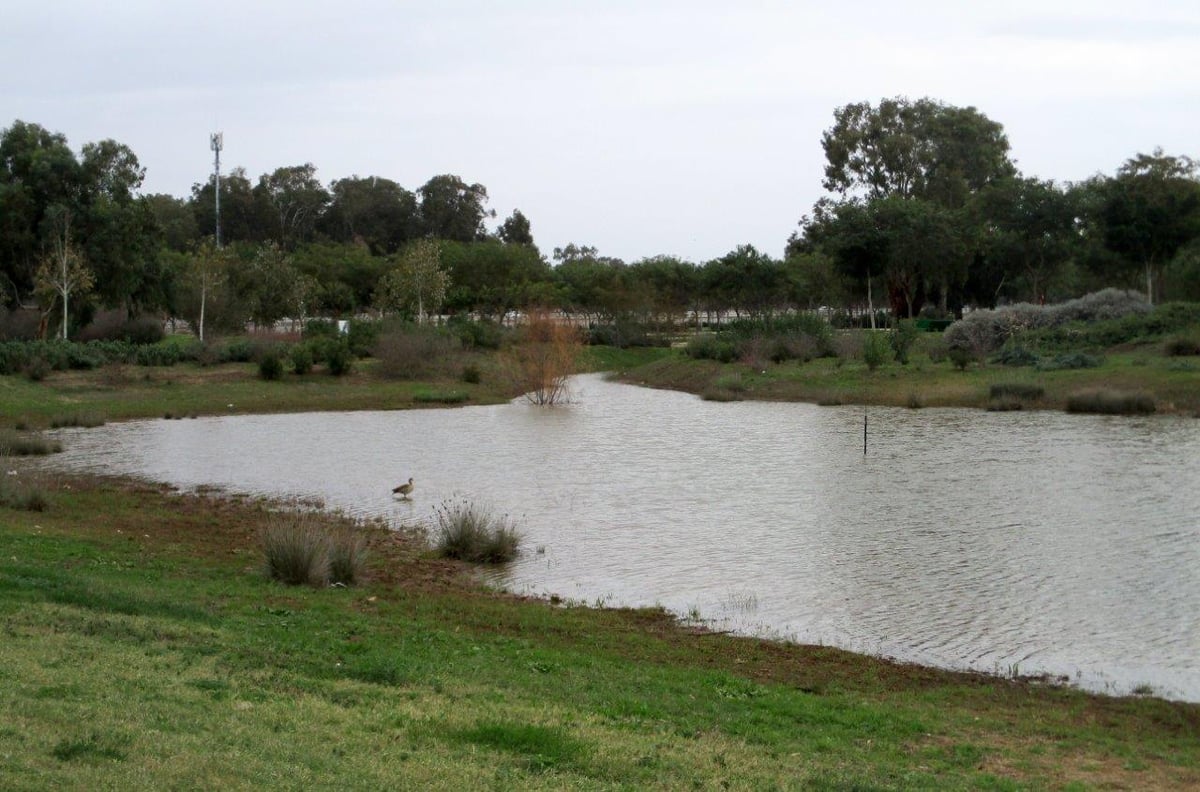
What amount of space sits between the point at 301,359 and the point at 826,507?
112ft

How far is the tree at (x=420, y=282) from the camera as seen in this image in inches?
2936

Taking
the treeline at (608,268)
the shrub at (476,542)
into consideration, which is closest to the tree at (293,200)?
the treeline at (608,268)

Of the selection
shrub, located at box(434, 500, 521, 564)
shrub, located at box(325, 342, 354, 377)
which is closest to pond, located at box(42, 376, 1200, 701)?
shrub, located at box(434, 500, 521, 564)

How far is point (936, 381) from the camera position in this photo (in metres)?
47.8

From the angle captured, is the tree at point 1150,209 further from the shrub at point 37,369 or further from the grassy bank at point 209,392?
the shrub at point 37,369

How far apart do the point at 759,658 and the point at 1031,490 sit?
1439 cm

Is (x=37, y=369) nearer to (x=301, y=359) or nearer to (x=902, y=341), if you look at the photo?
(x=301, y=359)

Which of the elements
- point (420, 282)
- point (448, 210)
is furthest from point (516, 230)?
point (420, 282)

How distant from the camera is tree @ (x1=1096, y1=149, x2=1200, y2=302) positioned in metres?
60.8

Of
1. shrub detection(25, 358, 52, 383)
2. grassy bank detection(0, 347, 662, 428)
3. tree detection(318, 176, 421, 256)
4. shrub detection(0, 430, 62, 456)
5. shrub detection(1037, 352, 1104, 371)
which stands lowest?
shrub detection(0, 430, 62, 456)

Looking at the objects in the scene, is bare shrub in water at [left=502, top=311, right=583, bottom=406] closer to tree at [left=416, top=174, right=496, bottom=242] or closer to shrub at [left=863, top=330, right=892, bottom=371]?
shrub at [left=863, top=330, right=892, bottom=371]

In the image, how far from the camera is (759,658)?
12.3 m

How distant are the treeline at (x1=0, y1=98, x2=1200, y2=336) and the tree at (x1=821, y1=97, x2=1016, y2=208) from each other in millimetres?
159

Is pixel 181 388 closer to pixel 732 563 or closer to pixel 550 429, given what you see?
pixel 550 429
